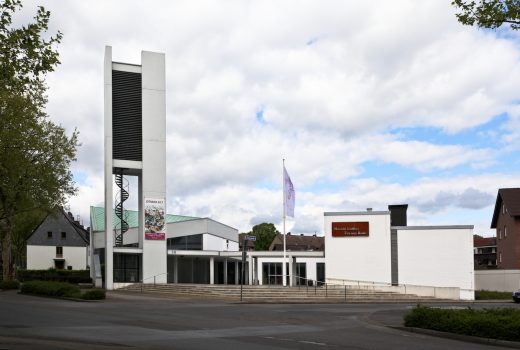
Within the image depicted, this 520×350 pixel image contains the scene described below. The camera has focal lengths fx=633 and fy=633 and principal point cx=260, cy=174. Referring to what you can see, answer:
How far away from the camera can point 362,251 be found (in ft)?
167

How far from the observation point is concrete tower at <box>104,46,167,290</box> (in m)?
50.5

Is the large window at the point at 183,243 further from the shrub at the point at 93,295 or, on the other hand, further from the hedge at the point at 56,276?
the shrub at the point at 93,295

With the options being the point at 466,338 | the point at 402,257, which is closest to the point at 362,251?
the point at 402,257

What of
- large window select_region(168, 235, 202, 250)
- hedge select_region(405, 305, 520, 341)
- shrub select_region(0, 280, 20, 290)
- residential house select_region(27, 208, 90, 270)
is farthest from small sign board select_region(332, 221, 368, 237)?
residential house select_region(27, 208, 90, 270)

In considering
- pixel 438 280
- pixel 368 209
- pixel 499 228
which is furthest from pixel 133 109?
pixel 499 228

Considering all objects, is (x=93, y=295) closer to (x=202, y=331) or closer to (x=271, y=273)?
(x=202, y=331)

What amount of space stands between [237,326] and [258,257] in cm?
4072

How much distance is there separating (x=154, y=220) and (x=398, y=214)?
20308mm

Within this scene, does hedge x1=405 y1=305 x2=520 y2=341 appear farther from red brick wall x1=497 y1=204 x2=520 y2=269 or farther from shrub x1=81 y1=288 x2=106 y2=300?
red brick wall x1=497 y1=204 x2=520 y2=269

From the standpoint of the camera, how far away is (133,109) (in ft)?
169

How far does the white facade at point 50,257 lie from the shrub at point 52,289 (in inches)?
2377

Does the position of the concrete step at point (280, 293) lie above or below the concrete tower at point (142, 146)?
below

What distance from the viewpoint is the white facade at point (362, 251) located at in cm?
5038

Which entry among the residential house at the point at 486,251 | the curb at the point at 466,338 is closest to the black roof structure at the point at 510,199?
the curb at the point at 466,338
